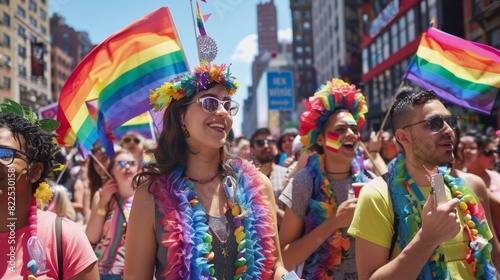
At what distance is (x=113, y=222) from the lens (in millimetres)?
4340

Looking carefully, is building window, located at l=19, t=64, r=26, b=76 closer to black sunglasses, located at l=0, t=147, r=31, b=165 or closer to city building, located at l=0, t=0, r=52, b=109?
city building, located at l=0, t=0, r=52, b=109

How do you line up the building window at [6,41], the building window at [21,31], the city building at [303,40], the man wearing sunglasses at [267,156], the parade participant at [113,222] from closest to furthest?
the parade participant at [113,222] → the man wearing sunglasses at [267,156] → the building window at [21,31] → the building window at [6,41] → the city building at [303,40]

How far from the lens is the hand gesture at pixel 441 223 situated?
2.15m

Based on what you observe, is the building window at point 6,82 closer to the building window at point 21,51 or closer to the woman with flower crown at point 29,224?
the building window at point 21,51

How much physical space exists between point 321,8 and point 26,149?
62.9 meters

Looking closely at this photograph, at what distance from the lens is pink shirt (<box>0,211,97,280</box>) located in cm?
215

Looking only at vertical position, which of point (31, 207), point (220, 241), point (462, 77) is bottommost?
point (220, 241)

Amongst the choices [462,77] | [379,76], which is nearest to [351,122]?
[462,77]

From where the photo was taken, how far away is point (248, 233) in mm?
2494

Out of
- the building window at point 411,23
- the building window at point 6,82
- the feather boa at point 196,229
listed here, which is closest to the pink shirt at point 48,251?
the feather boa at point 196,229

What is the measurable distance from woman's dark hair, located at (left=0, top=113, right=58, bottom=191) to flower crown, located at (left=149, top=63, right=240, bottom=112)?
0.61 m

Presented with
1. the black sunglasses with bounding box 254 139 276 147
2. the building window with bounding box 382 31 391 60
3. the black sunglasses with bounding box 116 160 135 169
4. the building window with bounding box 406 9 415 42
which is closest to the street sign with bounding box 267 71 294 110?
the black sunglasses with bounding box 254 139 276 147

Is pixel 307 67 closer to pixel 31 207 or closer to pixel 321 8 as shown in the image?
pixel 321 8

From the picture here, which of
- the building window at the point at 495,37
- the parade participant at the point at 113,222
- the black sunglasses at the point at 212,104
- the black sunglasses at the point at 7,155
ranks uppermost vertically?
the building window at the point at 495,37
